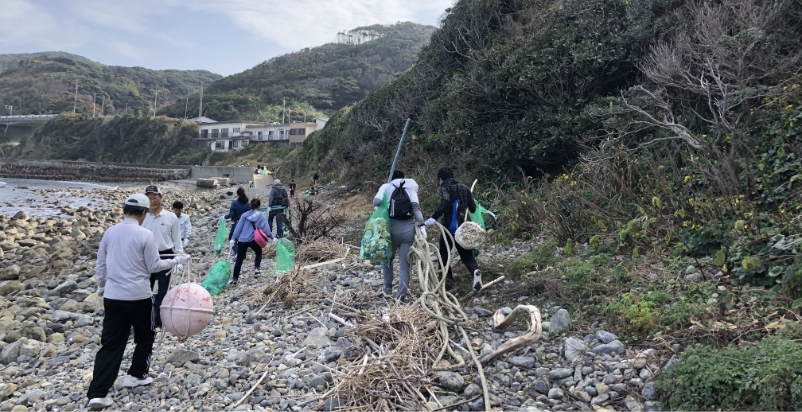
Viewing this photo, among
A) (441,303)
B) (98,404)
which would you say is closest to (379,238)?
(441,303)

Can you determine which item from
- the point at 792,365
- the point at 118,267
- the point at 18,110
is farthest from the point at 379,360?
the point at 18,110

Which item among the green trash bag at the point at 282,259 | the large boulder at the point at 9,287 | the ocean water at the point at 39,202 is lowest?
the ocean water at the point at 39,202

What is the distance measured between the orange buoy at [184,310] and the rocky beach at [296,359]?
45 cm

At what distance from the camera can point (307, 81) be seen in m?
99.5

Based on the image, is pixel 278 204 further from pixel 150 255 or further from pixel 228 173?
pixel 228 173

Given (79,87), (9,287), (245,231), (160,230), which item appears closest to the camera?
(160,230)

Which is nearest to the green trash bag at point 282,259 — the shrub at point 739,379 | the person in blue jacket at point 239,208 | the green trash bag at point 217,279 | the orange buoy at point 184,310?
the green trash bag at point 217,279

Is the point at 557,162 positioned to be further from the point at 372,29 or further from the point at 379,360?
the point at 372,29

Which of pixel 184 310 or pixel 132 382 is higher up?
pixel 184 310

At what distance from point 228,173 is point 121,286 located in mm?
46428

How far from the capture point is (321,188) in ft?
83.1

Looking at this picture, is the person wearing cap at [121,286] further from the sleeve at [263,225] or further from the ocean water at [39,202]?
the ocean water at [39,202]

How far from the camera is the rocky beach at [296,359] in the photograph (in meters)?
3.90

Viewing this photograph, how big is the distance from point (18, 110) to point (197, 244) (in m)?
121
